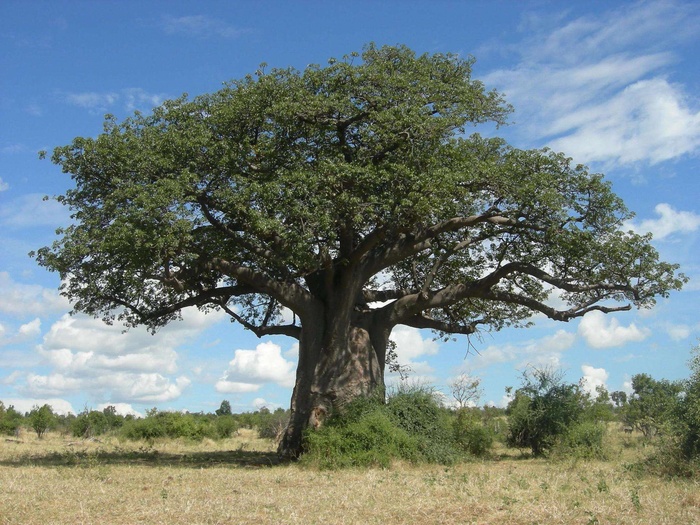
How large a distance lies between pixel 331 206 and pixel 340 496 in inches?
233

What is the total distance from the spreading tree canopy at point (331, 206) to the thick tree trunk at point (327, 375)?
3 cm

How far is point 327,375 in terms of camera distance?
14.9 metres

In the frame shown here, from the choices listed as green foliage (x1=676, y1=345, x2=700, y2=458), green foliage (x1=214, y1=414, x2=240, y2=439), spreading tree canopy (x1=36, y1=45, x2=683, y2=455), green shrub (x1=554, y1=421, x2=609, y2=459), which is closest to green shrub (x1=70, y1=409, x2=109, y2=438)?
green foliage (x1=214, y1=414, x2=240, y2=439)

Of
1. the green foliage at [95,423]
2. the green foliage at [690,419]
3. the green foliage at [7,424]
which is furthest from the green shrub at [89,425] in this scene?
the green foliage at [690,419]

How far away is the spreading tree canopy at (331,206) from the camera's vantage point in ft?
44.0

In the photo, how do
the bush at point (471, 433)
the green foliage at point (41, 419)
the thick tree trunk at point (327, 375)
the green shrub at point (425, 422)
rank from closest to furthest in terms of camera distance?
the green shrub at point (425, 422) → the thick tree trunk at point (327, 375) → the bush at point (471, 433) → the green foliage at point (41, 419)

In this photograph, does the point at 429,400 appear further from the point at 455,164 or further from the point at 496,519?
the point at 496,519

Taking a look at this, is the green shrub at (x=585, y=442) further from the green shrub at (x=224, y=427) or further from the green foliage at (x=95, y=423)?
the green foliage at (x=95, y=423)

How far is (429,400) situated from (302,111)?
6.67 meters

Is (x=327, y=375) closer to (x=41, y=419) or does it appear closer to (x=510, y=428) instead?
(x=510, y=428)

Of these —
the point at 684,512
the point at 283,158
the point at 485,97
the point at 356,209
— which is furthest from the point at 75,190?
the point at 684,512

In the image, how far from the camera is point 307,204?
13438mm

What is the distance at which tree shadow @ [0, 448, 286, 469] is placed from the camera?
14273 mm

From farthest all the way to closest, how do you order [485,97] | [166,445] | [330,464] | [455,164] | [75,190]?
[166,445], [485,97], [75,190], [455,164], [330,464]
